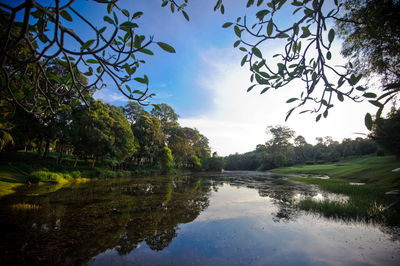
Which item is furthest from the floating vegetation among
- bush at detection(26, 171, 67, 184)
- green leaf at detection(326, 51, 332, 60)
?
green leaf at detection(326, 51, 332, 60)

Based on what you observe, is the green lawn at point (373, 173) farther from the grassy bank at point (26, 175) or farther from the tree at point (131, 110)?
the tree at point (131, 110)

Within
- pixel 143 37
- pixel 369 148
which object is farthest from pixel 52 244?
pixel 369 148

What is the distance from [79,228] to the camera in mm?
5770

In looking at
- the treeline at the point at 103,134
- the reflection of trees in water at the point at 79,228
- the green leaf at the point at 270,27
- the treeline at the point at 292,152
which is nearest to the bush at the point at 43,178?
the treeline at the point at 103,134

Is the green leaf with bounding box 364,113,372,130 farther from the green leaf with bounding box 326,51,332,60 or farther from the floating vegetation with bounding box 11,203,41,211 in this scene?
the floating vegetation with bounding box 11,203,41,211

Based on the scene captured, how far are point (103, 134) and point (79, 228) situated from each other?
56.7 feet

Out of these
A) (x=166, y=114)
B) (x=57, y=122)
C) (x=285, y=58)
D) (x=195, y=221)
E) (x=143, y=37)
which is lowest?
(x=195, y=221)

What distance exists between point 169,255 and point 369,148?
6643 cm

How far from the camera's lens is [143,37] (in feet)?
4.20

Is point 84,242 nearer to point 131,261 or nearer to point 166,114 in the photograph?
point 131,261

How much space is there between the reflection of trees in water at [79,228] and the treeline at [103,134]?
3.60m

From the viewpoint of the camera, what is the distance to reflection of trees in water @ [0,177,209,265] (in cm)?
427

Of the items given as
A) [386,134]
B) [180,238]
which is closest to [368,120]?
[386,134]

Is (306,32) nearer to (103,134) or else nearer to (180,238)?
(180,238)
